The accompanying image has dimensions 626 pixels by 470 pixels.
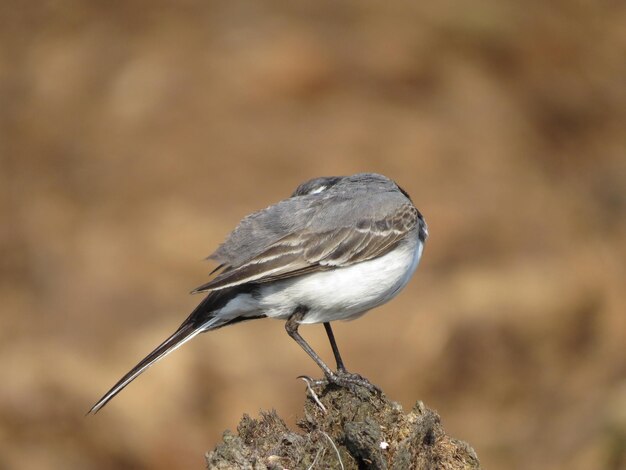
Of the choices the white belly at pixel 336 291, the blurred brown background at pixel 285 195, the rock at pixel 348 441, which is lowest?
the rock at pixel 348 441

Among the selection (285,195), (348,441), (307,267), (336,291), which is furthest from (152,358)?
(285,195)

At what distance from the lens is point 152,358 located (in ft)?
32.6

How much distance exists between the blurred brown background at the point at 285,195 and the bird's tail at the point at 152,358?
8.69 metres

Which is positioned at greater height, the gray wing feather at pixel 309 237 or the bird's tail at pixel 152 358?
the gray wing feather at pixel 309 237

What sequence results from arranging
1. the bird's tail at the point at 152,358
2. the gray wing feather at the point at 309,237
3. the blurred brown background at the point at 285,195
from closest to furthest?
the bird's tail at the point at 152,358 → the gray wing feather at the point at 309,237 → the blurred brown background at the point at 285,195

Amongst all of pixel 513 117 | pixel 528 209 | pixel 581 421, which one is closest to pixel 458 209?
pixel 528 209

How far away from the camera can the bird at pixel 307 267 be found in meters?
9.97

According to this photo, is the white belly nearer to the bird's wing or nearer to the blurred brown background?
the bird's wing

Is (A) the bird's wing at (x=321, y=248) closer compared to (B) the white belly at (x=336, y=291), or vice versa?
(A) the bird's wing at (x=321, y=248)

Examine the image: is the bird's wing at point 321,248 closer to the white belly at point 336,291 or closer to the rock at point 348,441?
the white belly at point 336,291

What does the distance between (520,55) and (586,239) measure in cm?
453

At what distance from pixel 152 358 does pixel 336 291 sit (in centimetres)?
177

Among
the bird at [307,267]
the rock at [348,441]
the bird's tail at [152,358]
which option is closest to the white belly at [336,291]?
the bird at [307,267]

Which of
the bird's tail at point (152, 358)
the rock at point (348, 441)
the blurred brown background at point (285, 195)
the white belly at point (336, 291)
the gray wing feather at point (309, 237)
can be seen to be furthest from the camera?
the blurred brown background at point (285, 195)
